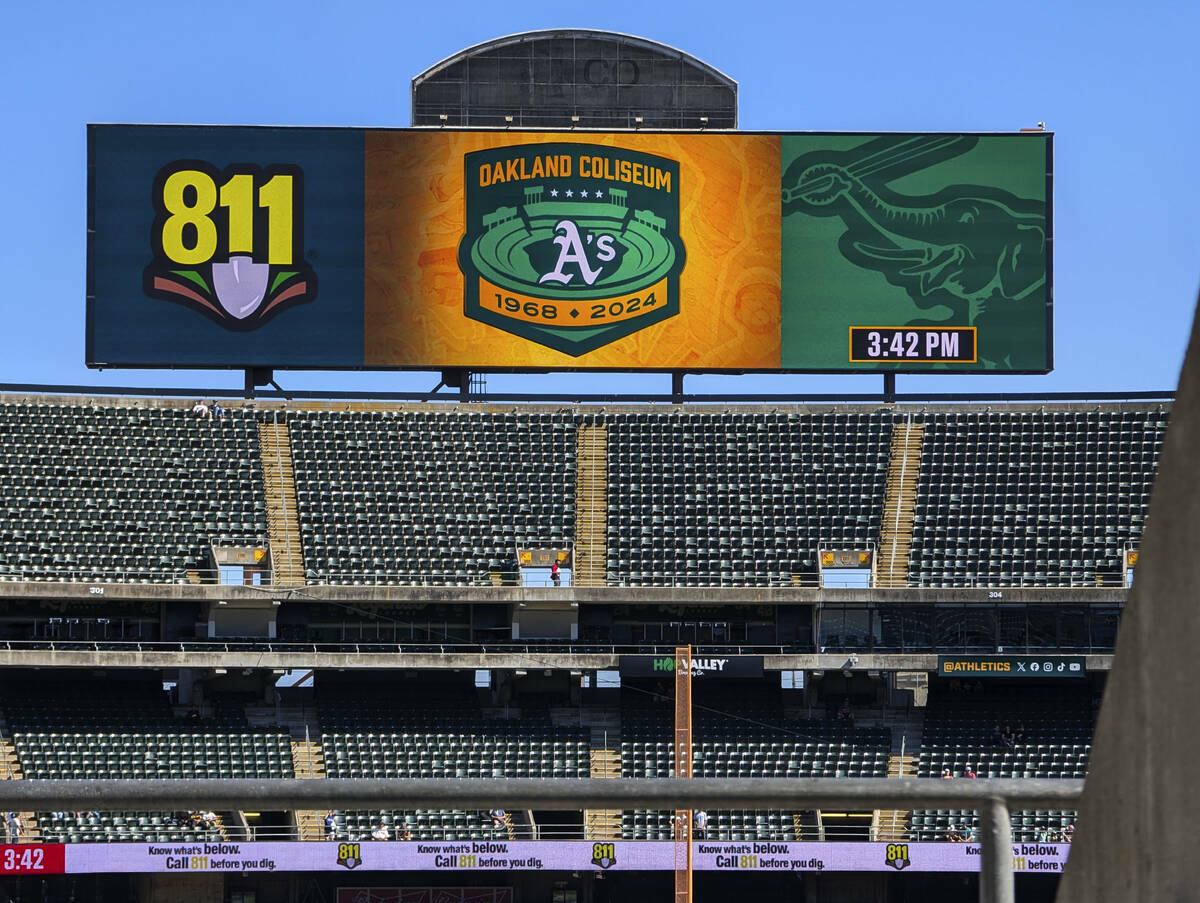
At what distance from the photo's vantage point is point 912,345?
3841 cm

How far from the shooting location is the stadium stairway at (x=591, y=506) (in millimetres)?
35906

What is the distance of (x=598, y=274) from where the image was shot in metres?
38.5

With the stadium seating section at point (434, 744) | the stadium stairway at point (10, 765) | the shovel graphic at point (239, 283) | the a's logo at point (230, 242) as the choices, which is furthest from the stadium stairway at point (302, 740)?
the shovel graphic at point (239, 283)

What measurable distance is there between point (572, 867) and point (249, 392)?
572 inches

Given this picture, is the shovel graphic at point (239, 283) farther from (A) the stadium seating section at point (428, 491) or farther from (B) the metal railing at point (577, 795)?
(B) the metal railing at point (577, 795)

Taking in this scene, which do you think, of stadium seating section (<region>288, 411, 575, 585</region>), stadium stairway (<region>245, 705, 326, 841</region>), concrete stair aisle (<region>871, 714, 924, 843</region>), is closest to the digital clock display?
stadium seating section (<region>288, 411, 575, 585</region>)

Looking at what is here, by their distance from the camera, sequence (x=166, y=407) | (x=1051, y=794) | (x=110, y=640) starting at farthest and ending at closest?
1. (x=166, y=407)
2. (x=110, y=640)
3. (x=1051, y=794)

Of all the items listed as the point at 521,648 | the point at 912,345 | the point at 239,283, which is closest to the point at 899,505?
the point at 912,345

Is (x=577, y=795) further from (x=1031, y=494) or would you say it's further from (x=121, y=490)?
(x=1031, y=494)

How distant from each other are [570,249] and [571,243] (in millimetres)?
155

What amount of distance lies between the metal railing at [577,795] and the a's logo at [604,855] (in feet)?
97.3

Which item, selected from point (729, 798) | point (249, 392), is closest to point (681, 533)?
point (249, 392)

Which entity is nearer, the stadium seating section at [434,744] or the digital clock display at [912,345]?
the stadium seating section at [434,744]

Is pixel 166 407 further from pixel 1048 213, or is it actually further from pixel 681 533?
pixel 1048 213
